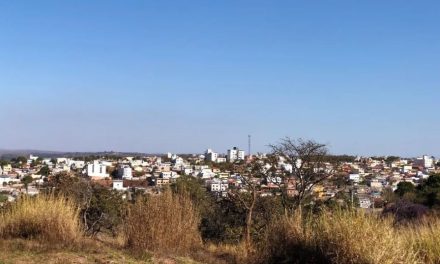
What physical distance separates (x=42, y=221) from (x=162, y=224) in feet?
6.97

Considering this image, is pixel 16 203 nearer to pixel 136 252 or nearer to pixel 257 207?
pixel 136 252

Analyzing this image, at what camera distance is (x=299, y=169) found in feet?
57.5

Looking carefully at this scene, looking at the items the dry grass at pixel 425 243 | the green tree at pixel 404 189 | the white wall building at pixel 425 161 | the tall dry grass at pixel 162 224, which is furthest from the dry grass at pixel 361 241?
the white wall building at pixel 425 161

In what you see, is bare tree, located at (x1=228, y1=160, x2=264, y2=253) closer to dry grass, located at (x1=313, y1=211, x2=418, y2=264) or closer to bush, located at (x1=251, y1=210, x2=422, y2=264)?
bush, located at (x1=251, y1=210, x2=422, y2=264)

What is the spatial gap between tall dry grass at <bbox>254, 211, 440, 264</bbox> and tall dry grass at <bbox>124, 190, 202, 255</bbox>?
131cm

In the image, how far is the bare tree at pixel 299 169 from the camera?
17219 mm

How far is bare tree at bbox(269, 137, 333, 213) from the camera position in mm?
17219

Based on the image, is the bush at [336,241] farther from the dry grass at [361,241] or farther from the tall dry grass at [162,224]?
the tall dry grass at [162,224]

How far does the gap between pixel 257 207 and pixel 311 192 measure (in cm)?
199

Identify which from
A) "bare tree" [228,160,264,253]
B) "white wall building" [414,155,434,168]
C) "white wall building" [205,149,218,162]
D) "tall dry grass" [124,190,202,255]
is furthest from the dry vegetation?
"white wall building" [414,155,434,168]

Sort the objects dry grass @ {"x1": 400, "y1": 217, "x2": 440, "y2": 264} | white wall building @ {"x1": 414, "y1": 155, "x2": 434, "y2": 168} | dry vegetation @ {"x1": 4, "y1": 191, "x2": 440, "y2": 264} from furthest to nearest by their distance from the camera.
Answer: white wall building @ {"x1": 414, "y1": 155, "x2": 434, "y2": 168} < dry grass @ {"x1": 400, "y1": 217, "x2": 440, "y2": 264} < dry vegetation @ {"x1": 4, "y1": 191, "x2": 440, "y2": 264}

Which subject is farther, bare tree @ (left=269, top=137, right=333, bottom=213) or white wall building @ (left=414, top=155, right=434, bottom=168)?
white wall building @ (left=414, top=155, right=434, bottom=168)

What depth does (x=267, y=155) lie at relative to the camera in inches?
750

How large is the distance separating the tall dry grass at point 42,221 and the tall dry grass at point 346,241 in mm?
3266
